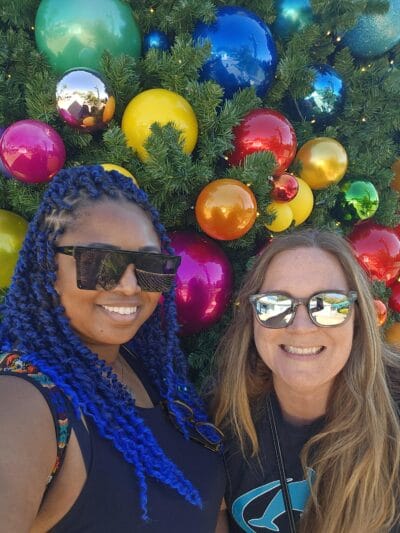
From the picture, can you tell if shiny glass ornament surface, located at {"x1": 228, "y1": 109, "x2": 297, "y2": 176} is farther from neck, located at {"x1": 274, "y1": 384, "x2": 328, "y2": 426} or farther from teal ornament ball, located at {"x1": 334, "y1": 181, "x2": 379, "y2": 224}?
neck, located at {"x1": 274, "y1": 384, "x2": 328, "y2": 426}

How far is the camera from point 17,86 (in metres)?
2.19

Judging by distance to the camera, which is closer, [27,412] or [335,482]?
[27,412]

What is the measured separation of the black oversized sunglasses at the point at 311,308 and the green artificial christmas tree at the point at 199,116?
18.7 inches

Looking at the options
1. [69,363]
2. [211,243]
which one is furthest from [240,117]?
[69,363]

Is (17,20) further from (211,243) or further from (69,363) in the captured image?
(69,363)

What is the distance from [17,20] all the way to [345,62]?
175 centimetres

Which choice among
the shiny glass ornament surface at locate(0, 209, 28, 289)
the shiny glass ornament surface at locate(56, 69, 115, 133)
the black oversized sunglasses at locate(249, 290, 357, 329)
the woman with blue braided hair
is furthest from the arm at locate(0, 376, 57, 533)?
the shiny glass ornament surface at locate(56, 69, 115, 133)

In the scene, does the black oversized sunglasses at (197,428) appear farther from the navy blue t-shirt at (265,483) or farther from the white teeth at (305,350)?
the white teeth at (305,350)

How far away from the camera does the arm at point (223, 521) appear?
1.83 meters

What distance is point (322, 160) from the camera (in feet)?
7.80

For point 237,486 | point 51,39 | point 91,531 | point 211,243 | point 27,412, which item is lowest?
point 237,486

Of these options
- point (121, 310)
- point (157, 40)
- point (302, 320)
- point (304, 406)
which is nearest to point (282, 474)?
point (304, 406)

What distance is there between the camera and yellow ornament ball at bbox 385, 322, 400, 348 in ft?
8.98

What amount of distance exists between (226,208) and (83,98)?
2.50 ft
